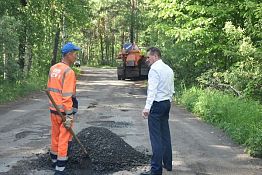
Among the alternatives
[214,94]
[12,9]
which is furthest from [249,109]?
[12,9]

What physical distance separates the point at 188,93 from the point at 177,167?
10081mm

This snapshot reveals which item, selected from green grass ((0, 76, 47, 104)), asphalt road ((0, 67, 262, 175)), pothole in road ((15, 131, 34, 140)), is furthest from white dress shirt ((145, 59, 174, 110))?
green grass ((0, 76, 47, 104))

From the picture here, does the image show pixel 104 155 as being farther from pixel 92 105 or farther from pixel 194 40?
pixel 194 40

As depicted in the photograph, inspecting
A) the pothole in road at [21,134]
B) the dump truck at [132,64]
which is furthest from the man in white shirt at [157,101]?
the dump truck at [132,64]

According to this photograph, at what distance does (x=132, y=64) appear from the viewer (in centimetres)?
3070

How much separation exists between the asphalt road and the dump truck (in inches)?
527

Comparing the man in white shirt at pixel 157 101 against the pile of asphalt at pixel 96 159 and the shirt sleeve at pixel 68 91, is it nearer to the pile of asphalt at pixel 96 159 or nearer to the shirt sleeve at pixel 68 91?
the pile of asphalt at pixel 96 159

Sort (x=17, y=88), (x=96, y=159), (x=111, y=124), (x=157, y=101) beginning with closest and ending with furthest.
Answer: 1. (x=157, y=101)
2. (x=96, y=159)
3. (x=111, y=124)
4. (x=17, y=88)

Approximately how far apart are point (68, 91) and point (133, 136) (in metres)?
4.25

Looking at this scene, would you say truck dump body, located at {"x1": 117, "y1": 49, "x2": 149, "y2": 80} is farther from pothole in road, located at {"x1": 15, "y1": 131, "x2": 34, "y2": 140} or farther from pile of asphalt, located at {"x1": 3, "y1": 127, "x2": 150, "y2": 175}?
pile of asphalt, located at {"x1": 3, "y1": 127, "x2": 150, "y2": 175}

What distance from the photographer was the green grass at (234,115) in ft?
29.8

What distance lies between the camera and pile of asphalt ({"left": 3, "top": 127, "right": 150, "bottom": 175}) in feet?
23.3

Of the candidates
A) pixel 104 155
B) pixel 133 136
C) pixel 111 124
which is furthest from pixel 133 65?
pixel 104 155

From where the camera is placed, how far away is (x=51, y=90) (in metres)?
6.51
